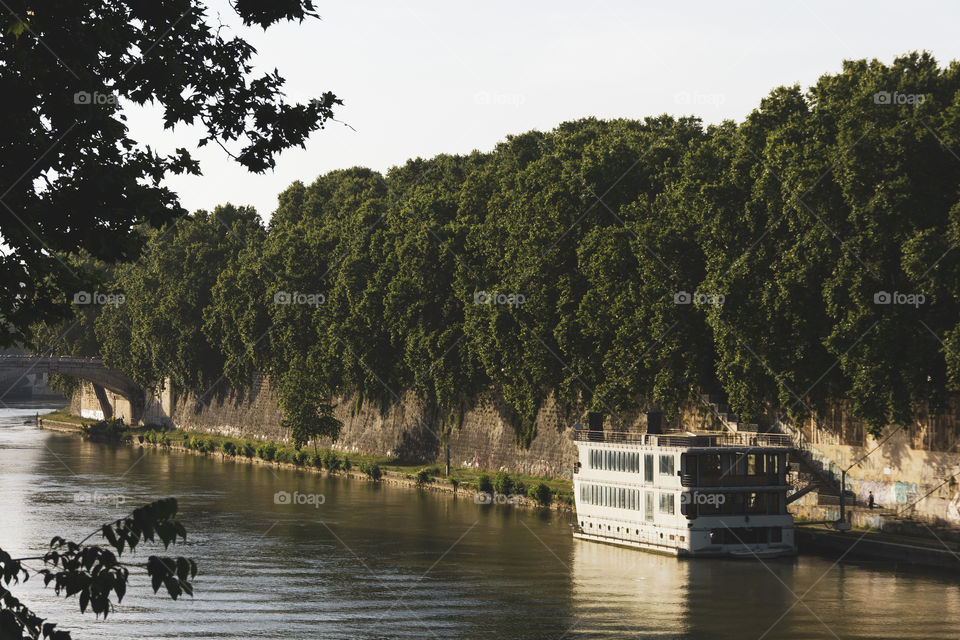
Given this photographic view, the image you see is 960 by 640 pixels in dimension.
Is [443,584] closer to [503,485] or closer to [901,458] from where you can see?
[901,458]

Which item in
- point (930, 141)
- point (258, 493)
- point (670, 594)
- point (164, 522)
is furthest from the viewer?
point (258, 493)

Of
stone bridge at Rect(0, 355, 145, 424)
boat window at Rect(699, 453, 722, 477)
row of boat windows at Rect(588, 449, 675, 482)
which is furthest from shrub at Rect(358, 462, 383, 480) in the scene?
stone bridge at Rect(0, 355, 145, 424)

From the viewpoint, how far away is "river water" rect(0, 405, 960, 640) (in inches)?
1490

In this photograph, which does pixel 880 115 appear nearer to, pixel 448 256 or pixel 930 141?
pixel 930 141

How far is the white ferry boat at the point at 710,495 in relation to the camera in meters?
50.8

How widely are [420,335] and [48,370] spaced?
5827 centimetres

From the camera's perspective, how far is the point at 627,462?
178ft

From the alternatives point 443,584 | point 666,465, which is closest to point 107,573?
point 443,584

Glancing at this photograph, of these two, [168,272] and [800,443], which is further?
[168,272]

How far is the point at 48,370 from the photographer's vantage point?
124250mm

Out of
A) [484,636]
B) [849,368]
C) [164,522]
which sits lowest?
Result: [484,636]

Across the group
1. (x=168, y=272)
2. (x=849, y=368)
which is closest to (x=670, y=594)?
(x=849, y=368)

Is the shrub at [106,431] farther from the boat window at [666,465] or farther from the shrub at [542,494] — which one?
the boat window at [666,465]

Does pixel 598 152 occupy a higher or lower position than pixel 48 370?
higher
